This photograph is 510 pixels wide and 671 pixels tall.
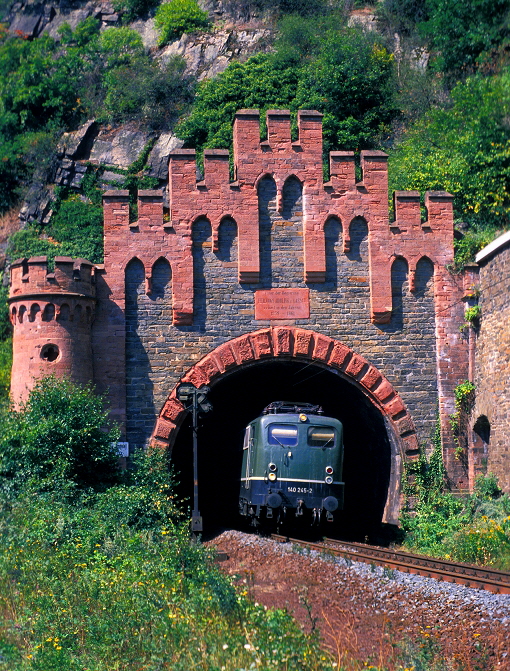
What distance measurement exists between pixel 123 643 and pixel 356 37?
36156 millimetres

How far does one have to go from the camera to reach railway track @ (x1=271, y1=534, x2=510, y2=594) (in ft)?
43.3

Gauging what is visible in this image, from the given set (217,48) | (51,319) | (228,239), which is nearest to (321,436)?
(228,239)

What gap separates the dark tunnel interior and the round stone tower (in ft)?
12.2

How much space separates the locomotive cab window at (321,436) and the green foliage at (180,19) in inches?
1277

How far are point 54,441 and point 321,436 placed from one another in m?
5.87

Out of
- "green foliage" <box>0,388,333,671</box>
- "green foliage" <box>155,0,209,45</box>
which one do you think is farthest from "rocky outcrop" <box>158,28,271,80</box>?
"green foliage" <box>0,388,333,671</box>

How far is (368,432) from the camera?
25.5m

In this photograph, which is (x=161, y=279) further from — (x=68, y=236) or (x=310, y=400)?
(x=68, y=236)

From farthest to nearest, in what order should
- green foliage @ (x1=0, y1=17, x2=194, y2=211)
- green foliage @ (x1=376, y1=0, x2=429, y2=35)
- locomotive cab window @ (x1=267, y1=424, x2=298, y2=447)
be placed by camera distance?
green foliage @ (x1=376, y1=0, x2=429, y2=35)
green foliage @ (x1=0, y1=17, x2=194, y2=211)
locomotive cab window @ (x1=267, y1=424, x2=298, y2=447)

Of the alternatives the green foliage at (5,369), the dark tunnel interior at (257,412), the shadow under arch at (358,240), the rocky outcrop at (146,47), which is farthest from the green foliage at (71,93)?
the shadow under arch at (358,240)

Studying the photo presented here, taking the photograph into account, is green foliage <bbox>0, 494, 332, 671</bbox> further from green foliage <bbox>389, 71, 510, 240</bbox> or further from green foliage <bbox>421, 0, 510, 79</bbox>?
green foliage <bbox>421, 0, 510, 79</bbox>

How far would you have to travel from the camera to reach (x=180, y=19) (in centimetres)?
4859

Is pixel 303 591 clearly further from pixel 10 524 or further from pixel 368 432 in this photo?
pixel 368 432

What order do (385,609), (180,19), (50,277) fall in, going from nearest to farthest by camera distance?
1. (385,609)
2. (50,277)
3. (180,19)
